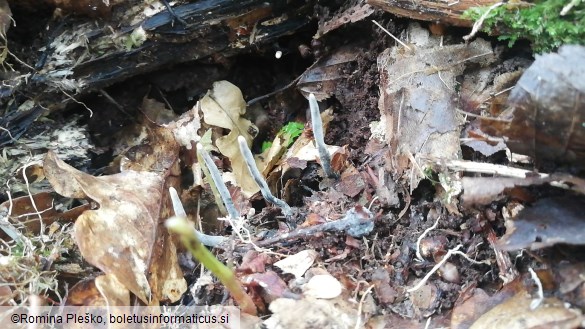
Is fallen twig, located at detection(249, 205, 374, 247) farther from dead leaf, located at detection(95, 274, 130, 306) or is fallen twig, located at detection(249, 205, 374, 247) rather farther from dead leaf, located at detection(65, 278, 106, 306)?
dead leaf, located at detection(65, 278, 106, 306)

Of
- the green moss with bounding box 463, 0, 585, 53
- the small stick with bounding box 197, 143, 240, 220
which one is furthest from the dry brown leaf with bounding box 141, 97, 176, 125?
the green moss with bounding box 463, 0, 585, 53

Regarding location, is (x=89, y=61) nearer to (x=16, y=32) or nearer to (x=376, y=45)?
(x=16, y=32)

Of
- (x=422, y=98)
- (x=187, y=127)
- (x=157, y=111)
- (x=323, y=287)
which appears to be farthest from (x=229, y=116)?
(x=323, y=287)

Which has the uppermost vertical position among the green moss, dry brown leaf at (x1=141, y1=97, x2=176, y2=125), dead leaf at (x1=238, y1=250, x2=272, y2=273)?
the green moss

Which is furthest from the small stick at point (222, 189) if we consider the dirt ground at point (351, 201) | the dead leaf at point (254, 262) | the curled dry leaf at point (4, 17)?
the curled dry leaf at point (4, 17)

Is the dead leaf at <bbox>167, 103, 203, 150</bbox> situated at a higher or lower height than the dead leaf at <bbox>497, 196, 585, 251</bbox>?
lower

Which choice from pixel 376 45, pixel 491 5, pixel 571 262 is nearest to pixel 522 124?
pixel 571 262
